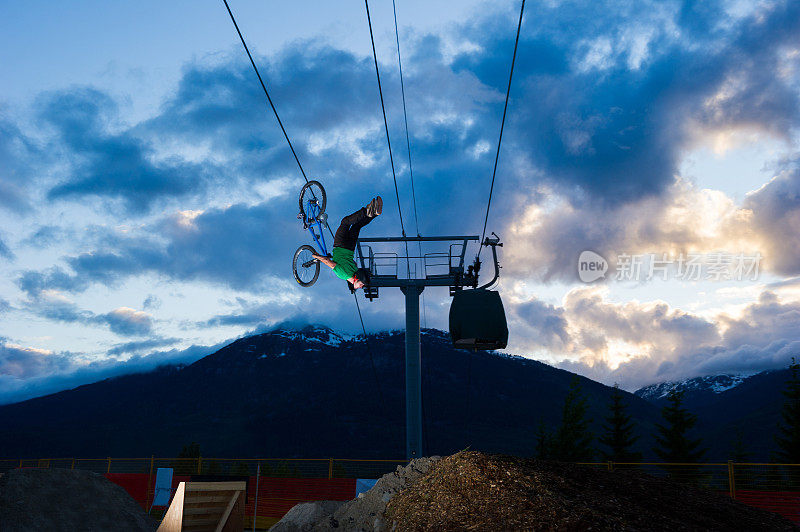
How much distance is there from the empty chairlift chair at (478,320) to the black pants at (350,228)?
3413 millimetres

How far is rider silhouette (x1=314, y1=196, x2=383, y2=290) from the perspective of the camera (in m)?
12.7

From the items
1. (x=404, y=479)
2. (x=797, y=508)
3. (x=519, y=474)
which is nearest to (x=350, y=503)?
(x=404, y=479)

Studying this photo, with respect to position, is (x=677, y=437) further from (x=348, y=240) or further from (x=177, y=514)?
(x=177, y=514)

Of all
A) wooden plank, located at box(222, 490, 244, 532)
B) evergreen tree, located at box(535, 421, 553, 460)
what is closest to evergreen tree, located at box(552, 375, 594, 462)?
evergreen tree, located at box(535, 421, 553, 460)

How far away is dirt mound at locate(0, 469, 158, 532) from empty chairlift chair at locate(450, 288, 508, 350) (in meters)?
9.78

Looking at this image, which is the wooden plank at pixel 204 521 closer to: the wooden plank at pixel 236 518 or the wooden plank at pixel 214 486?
the wooden plank at pixel 236 518

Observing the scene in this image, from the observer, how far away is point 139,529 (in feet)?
46.6

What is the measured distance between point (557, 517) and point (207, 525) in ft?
22.7

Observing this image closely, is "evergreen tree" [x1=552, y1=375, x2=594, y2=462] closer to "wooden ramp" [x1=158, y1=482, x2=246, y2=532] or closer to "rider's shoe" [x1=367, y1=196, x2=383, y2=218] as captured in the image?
"rider's shoe" [x1=367, y1=196, x2=383, y2=218]

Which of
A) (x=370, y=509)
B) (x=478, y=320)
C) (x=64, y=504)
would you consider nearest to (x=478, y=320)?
(x=478, y=320)

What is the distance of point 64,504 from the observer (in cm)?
1336

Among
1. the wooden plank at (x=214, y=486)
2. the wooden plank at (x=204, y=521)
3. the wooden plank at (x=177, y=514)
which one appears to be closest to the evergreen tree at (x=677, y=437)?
the wooden plank at (x=214, y=486)

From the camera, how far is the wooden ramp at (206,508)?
1070 cm

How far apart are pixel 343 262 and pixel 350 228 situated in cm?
101
